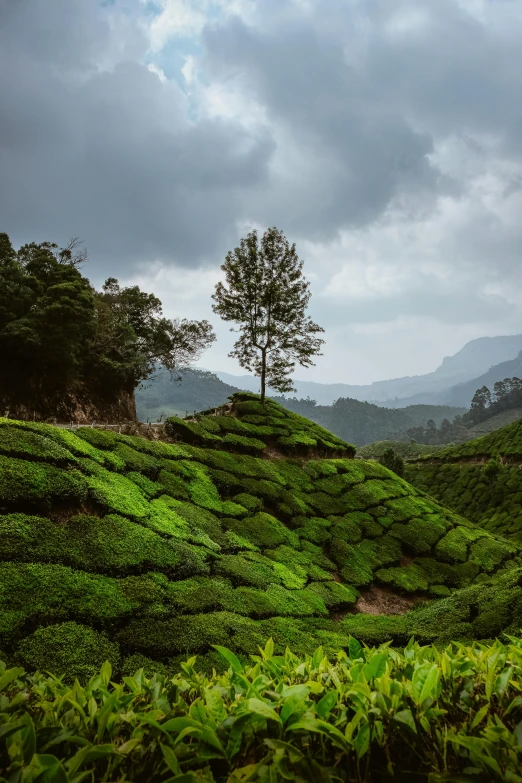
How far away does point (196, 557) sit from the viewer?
27.5 feet

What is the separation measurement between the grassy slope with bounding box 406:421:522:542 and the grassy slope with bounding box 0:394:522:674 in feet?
29.4

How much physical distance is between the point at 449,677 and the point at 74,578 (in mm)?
6167

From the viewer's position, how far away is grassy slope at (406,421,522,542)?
23.6 meters

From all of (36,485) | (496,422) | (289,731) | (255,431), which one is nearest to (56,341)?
(255,431)

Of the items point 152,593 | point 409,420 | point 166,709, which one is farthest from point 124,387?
point 409,420

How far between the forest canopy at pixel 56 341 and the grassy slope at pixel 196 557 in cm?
1023

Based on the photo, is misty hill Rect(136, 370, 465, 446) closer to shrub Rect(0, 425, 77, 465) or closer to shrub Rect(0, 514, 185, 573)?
shrub Rect(0, 425, 77, 465)

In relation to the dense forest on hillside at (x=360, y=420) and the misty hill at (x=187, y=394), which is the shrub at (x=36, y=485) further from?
the dense forest on hillside at (x=360, y=420)

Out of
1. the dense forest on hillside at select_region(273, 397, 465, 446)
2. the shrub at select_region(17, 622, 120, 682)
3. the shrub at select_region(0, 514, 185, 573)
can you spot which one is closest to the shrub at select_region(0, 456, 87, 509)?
the shrub at select_region(0, 514, 185, 573)

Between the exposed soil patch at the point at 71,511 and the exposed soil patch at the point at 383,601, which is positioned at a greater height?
the exposed soil patch at the point at 71,511

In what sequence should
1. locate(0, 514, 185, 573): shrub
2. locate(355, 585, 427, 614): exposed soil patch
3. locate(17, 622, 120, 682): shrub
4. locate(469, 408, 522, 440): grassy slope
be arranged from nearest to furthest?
locate(17, 622, 120, 682): shrub
locate(0, 514, 185, 573): shrub
locate(355, 585, 427, 614): exposed soil patch
locate(469, 408, 522, 440): grassy slope

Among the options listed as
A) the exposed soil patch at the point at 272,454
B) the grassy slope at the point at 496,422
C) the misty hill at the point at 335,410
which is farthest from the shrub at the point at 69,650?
the misty hill at the point at 335,410

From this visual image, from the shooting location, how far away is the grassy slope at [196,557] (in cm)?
600

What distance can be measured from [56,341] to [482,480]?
93.9ft
